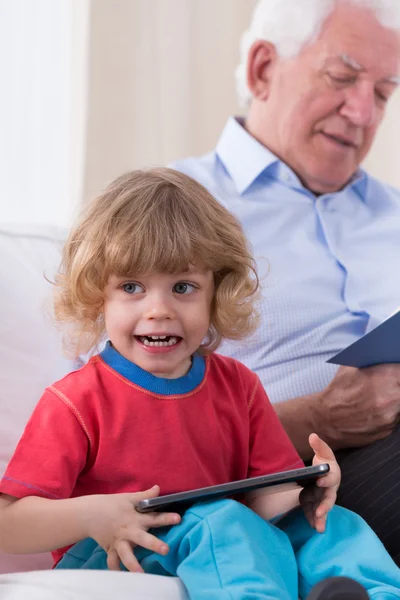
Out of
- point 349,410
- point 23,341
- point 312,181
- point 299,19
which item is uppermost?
point 299,19

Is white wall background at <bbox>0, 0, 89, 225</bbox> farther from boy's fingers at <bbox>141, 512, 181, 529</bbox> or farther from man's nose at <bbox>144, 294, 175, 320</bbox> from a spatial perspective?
boy's fingers at <bbox>141, 512, 181, 529</bbox>

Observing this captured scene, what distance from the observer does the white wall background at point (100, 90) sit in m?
2.12

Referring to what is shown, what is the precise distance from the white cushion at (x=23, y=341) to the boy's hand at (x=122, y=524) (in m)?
0.33

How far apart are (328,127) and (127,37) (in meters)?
0.69

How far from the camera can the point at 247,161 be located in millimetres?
1915

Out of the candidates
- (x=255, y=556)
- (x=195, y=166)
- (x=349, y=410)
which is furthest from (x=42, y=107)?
(x=255, y=556)

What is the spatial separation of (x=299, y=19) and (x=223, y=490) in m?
1.32

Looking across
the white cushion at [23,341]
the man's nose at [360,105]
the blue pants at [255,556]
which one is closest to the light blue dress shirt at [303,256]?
the man's nose at [360,105]

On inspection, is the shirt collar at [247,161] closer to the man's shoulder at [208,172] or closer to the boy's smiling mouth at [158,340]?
the man's shoulder at [208,172]

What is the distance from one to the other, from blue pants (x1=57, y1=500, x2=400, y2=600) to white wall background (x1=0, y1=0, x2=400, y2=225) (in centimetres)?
→ 111

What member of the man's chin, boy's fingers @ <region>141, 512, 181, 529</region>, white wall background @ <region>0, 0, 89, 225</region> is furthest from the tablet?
white wall background @ <region>0, 0, 89, 225</region>

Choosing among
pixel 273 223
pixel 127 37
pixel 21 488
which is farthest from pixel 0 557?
pixel 127 37

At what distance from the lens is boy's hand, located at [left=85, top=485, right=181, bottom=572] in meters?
0.98

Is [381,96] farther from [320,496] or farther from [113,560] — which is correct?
[113,560]
